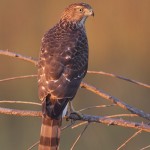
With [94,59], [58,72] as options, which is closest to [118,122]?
[58,72]

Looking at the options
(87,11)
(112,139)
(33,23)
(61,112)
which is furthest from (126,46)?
(61,112)

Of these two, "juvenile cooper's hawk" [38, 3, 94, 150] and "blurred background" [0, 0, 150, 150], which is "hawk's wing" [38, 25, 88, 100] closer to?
"juvenile cooper's hawk" [38, 3, 94, 150]

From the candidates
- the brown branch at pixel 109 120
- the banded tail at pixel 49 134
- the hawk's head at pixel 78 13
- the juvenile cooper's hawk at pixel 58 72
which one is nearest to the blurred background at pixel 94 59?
the hawk's head at pixel 78 13

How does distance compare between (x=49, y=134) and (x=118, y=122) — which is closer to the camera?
(x=118, y=122)

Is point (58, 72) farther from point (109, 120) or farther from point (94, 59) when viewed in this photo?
point (94, 59)

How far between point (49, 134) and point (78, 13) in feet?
5.26

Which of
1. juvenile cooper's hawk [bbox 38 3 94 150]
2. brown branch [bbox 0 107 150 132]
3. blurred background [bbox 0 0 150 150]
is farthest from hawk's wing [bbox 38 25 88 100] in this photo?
blurred background [bbox 0 0 150 150]

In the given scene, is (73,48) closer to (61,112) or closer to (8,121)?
(61,112)

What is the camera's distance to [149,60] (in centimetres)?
1134

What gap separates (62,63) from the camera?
22.1ft

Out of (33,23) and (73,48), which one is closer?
(73,48)

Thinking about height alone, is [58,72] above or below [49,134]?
above

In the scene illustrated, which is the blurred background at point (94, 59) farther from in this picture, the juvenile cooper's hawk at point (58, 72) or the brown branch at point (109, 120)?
the brown branch at point (109, 120)

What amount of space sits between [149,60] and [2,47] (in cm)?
180
